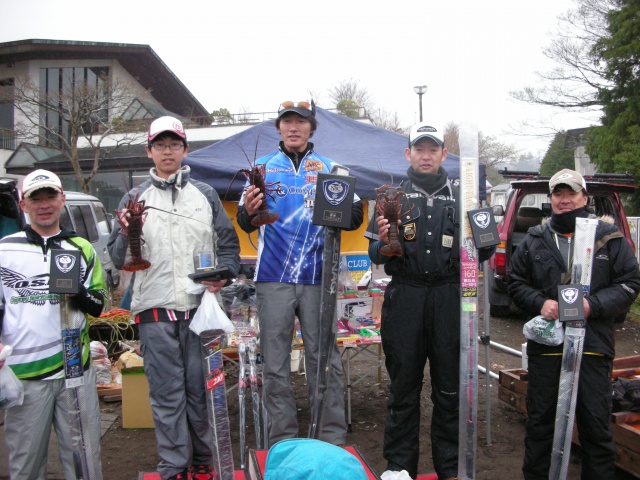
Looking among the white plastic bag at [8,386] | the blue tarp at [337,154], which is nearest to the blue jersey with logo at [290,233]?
the white plastic bag at [8,386]

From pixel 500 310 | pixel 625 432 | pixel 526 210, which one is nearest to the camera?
pixel 625 432

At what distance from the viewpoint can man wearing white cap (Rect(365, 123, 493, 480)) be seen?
10.2ft

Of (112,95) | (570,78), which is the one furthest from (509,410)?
(112,95)

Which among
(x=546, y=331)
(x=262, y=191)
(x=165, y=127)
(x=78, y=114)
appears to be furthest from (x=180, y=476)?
(x=78, y=114)

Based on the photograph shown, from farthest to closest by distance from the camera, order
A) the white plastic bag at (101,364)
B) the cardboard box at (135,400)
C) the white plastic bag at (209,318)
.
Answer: the white plastic bag at (101,364)
the cardboard box at (135,400)
the white plastic bag at (209,318)

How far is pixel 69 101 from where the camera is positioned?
63.6 feet

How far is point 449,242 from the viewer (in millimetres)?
3146

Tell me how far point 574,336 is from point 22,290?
3.01m

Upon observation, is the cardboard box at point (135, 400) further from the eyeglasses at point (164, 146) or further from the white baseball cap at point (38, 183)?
the eyeglasses at point (164, 146)

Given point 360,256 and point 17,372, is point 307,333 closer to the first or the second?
point 17,372

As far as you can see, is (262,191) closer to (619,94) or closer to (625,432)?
(625,432)

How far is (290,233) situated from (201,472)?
4.82ft

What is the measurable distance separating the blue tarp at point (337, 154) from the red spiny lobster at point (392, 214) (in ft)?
7.62

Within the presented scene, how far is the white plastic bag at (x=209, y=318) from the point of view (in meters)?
2.79
